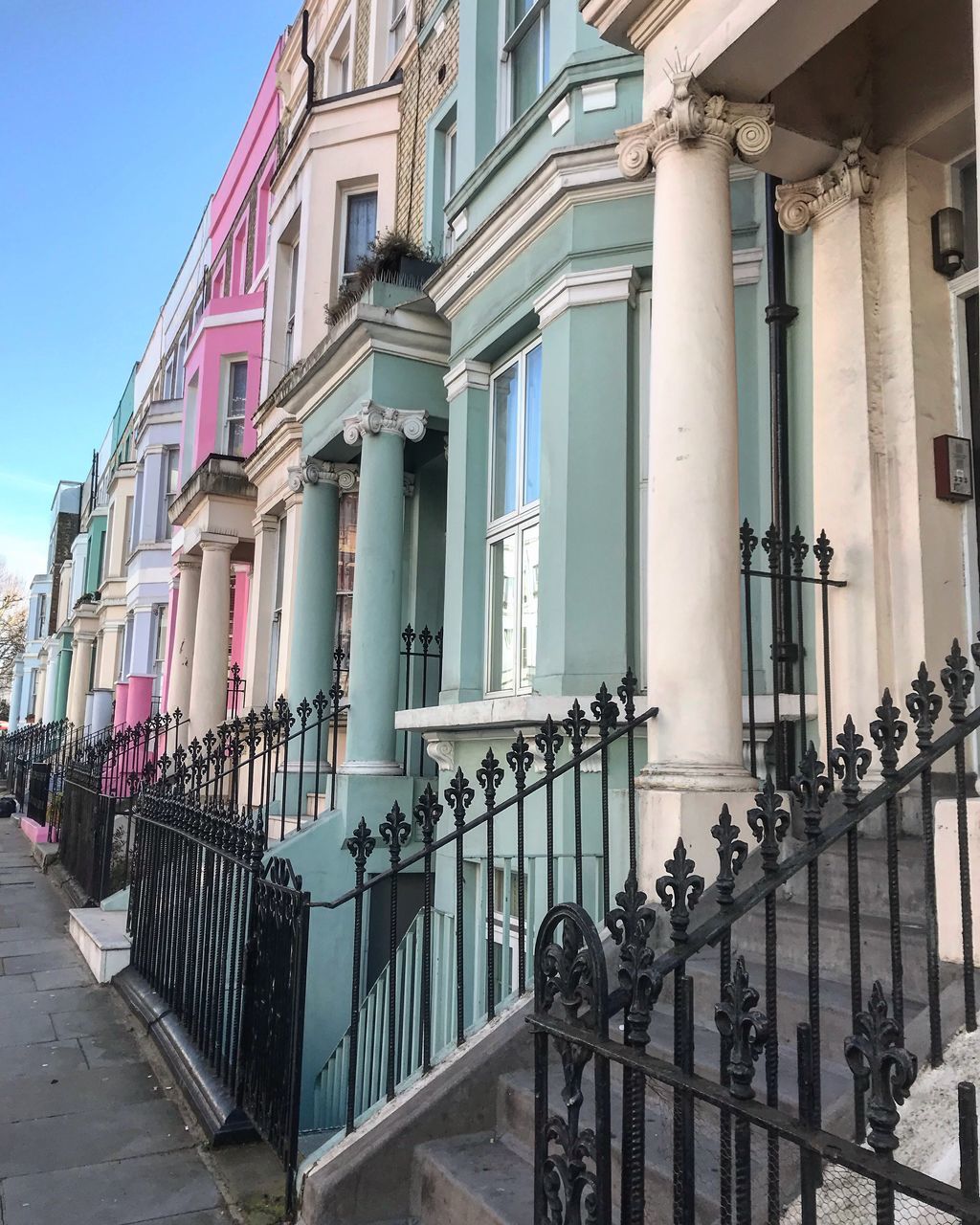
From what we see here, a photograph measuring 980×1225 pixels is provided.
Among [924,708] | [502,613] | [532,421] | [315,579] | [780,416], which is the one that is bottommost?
[924,708]

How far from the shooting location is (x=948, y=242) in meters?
4.92

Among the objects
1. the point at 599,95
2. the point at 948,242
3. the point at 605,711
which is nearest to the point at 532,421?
the point at 599,95

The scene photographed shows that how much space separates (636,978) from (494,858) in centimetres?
367

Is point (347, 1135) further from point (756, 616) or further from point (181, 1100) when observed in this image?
point (756, 616)

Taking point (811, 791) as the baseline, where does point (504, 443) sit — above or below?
above

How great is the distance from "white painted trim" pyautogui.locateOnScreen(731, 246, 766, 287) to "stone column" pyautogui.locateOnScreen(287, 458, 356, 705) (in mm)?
4858

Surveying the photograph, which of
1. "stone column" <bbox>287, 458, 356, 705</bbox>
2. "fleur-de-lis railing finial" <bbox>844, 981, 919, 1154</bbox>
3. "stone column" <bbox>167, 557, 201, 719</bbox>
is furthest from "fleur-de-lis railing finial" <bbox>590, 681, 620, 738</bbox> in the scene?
"stone column" <bbox>167, 557, 201, 719</bbox>

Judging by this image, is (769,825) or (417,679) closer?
(769,825)

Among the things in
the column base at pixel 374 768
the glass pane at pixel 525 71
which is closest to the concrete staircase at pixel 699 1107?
the column base at pixel 374 768

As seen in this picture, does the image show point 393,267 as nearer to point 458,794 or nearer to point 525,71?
point 525,71

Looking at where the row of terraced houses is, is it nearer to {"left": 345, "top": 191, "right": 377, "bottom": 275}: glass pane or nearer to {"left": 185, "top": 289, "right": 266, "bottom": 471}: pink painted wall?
{"left": 345, "top": 191, "right": 377, "bottom": 275}: glass pane

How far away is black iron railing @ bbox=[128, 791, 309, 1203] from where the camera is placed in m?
3.94

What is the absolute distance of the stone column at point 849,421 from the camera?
4.81 meters

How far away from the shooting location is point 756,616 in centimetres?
554
